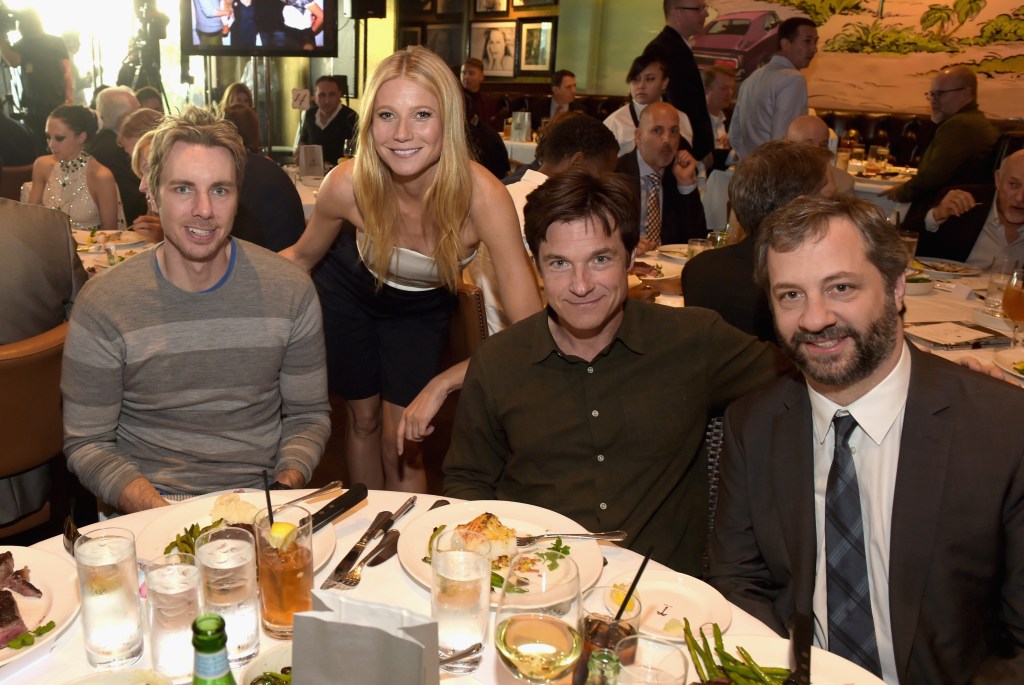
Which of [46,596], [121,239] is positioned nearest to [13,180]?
[121,239]

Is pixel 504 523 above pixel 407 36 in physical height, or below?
below

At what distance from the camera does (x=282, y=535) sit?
1.27m

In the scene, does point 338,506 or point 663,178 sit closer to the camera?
point 338,506

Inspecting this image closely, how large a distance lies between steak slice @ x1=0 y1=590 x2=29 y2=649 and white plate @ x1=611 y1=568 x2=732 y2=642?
909mm

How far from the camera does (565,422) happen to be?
1984 mm

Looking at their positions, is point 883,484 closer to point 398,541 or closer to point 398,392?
point 398,541

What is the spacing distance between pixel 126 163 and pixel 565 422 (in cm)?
437

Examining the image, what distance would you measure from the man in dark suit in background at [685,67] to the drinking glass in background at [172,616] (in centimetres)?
555

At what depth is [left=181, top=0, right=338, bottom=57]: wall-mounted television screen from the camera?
8992mm

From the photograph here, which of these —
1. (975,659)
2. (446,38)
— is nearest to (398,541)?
(975,659)

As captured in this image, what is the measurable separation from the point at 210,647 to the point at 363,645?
160 millimetres

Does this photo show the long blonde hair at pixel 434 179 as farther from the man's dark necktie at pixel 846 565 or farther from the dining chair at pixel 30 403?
the man's dark necktie at pixel 846 565

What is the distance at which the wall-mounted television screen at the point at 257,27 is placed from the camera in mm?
8992

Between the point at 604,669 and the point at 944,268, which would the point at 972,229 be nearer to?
the point at 944,268
